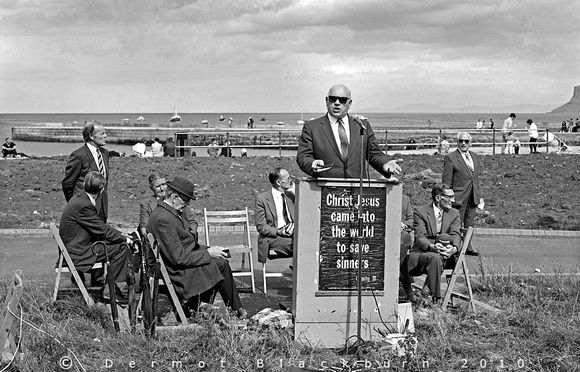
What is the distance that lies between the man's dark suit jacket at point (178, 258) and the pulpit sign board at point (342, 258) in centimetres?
109

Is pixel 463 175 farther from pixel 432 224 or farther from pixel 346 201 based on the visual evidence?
pixel 346 201

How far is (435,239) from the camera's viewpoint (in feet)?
28.0

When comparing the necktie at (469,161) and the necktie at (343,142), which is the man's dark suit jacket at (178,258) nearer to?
the necktie at (343,142)

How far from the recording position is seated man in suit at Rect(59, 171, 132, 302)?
25.6ft

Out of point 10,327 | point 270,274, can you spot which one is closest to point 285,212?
point 270,274

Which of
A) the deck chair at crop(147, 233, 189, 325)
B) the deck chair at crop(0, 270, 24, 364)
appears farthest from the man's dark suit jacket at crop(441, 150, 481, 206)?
the deck chair at crop(0, 270, 24, 364)

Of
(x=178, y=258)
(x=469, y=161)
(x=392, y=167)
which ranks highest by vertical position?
(x=392, y=167)

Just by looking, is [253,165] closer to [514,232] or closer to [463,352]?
[514,232]

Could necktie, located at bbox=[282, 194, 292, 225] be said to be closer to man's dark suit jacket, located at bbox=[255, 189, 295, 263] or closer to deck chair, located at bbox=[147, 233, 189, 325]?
man's dark suit jacket, located at bbox=[255, 189, 295, 263]

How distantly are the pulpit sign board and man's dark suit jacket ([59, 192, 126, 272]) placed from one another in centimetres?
248

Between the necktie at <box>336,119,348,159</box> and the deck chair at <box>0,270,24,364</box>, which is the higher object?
the necktie at <box>336,119,348,159</box>

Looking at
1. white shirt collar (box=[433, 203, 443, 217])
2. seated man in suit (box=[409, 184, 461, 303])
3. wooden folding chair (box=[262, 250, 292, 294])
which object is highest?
white shirt collar (box=[433, 203, 443, 217])

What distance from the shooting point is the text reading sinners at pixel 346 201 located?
6.27 m

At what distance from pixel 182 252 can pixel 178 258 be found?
71 millimetres
